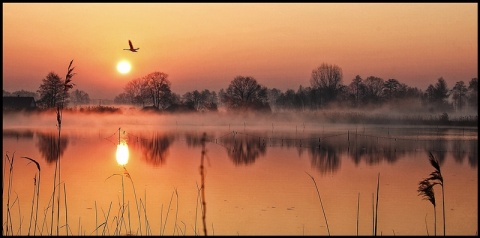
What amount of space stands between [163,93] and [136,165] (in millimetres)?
46539

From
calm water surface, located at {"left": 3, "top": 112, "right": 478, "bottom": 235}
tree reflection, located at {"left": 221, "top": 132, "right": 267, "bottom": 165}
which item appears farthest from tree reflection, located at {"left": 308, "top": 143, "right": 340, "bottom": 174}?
tree reflection, located at {"left": 221, "top": 132, "right": 267, "bottom": 165}

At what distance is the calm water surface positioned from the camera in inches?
359

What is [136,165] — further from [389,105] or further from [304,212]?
[389,105]

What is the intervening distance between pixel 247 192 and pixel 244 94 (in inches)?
1789

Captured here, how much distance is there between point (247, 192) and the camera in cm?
1276

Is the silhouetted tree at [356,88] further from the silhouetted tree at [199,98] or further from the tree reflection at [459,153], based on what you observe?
the tree reflection at [459,153]

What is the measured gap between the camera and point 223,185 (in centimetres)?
1395

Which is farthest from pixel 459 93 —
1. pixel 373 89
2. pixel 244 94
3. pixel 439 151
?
pixel 439 151

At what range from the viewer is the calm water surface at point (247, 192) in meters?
9.12

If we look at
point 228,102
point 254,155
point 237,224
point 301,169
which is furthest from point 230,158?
point 228,102

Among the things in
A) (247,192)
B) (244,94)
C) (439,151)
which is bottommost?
Answer: (247,192)

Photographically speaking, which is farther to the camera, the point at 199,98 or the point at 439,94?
the point at 199,98

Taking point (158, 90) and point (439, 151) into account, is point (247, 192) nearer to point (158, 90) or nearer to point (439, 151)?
point (439, 151)

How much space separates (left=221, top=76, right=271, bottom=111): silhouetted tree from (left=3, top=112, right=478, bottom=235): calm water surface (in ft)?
107
